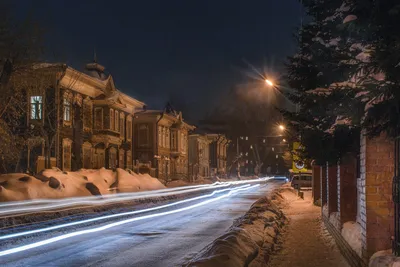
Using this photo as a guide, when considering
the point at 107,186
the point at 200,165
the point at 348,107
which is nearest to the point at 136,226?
the point at 348,107

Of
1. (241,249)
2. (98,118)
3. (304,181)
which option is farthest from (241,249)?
(98,118)

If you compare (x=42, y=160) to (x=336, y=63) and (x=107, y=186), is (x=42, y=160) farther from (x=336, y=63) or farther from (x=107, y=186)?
(x=336, y=63)

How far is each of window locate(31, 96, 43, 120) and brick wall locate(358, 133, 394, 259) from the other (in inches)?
1330

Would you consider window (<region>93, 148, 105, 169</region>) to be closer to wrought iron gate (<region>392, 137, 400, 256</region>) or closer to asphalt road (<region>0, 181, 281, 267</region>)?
asphalt road (<region>0, 181, 281, 267</region>)

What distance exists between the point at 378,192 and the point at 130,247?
23.4 ft

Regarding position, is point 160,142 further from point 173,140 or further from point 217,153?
point 217,153

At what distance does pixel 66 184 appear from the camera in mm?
31984

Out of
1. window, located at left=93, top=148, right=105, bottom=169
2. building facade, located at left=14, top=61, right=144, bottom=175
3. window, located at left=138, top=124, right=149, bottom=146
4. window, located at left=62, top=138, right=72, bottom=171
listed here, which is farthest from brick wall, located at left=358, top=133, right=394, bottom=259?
window, located at left=138, top=124, right=149, bottom=146

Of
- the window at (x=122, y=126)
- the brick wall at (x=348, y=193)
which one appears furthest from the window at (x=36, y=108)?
the brick wall at (x=348, y=193)

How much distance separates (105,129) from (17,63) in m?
20.2

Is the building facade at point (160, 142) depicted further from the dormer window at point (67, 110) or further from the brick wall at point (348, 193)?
the brick wall at point (348, 193)

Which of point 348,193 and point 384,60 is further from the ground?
point 384,60

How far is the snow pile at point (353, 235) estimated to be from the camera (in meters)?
9.63

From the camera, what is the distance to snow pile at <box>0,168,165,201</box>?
27.4 meters
